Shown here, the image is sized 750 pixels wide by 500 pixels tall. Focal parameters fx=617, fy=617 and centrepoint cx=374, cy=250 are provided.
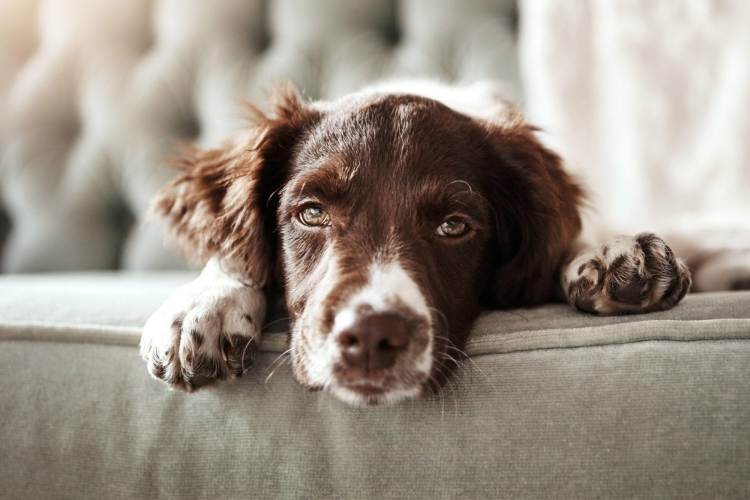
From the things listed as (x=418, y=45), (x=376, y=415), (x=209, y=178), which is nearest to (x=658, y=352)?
(x=376, y=415)

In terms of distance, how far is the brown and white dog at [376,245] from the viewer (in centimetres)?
120

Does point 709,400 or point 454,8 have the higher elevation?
point 454,8

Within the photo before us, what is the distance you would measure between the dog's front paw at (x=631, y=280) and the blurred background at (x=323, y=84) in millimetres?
945

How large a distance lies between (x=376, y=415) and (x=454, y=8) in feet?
7.35

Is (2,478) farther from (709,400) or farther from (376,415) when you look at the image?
(709,400)

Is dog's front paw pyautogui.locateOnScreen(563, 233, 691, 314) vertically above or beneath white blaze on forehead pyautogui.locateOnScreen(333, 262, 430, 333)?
above

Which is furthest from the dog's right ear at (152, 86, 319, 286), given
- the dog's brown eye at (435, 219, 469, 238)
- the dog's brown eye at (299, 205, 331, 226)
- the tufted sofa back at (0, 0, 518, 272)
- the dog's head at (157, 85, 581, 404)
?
the tufted sofa back at (0, 0, 518, 272)

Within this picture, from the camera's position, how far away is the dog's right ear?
5.29ft

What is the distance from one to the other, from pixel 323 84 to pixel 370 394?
2.16 metres

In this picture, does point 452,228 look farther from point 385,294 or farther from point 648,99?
point 648,99

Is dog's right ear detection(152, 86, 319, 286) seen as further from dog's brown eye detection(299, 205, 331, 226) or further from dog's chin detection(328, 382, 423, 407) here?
dog's chin detection(328, 382, 423, 407)

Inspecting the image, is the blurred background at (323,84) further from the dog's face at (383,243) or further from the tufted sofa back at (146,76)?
the dog's face at (383,243)

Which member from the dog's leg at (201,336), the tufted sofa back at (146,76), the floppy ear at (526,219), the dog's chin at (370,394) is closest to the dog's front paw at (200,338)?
the dog's leg at (201,336)

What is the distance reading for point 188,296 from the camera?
140 centimetres
